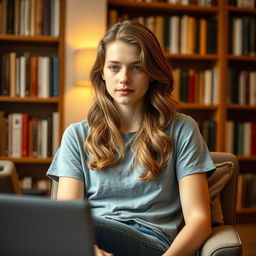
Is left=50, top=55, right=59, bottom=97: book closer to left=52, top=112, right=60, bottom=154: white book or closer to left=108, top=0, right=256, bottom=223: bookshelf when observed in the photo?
left=52, top=112, right=60, bottom=154: white book

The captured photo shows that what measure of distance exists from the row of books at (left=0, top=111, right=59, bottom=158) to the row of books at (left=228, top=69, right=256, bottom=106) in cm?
138

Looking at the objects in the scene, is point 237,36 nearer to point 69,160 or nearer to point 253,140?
point 253,140

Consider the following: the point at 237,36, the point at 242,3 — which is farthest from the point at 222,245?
the point at 242,3

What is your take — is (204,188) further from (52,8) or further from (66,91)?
(52,8)

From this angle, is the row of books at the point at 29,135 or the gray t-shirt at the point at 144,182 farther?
the row of books at the point at 29,135

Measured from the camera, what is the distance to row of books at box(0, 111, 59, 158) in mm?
3004

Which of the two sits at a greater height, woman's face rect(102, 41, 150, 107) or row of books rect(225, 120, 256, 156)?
woman's face rect(102, 41, 150, 107)

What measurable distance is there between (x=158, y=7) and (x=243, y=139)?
1231mm

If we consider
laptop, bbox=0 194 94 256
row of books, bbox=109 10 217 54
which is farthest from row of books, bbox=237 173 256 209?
laptop, bbox=0 194 94 256

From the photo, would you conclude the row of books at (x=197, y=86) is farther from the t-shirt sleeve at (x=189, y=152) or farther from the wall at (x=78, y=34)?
the t-shirt sleeve at (x=189, y=152)

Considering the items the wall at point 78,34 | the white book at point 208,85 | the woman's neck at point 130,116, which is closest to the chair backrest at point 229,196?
the woman's neck at point 130,116

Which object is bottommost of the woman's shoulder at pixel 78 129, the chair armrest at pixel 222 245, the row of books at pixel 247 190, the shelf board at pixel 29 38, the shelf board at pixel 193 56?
the row of books at pixel 247 190

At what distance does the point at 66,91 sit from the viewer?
9.93 ft

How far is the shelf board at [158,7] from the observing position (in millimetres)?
3148
